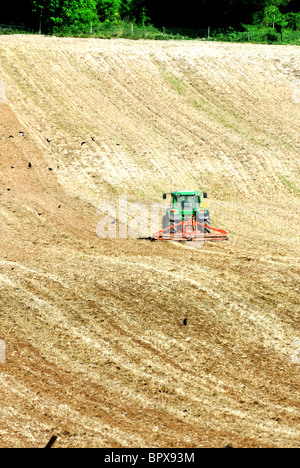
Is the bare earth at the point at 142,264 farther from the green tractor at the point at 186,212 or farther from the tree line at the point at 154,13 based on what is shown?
the tree line at the point at 154,13

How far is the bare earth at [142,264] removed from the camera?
28.8 feet

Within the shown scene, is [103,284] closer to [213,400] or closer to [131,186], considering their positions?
[213,400]

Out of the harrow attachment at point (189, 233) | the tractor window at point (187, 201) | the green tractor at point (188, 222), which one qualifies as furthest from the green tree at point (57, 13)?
the harrow attachment at point (189, 233)

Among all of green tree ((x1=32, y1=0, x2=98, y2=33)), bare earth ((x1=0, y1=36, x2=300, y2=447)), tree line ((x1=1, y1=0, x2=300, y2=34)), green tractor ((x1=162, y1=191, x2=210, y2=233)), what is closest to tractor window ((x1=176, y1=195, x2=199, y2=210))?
green tractor ((x1=162, y1=191, x2=210, y2=233))

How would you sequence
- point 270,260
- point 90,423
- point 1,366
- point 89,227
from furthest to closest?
point 89,227 → point 270,260 → point 1,366 → point 90,423

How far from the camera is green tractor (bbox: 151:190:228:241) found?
17031 millimetres

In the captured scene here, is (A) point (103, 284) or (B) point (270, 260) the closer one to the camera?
(A) point (103, 284)

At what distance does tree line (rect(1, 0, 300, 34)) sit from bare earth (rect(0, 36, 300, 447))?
31.8ft

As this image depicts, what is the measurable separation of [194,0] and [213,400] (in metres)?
54.6

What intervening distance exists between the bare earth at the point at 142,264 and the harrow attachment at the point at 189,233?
539 millimetres

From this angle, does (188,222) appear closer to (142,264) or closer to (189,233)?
(189,233)

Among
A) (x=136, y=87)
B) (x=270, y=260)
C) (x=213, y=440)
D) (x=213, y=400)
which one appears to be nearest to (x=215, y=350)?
(x=213, y=400)

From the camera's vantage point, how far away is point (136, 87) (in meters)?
33.7

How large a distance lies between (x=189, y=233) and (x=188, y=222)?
48 cm
